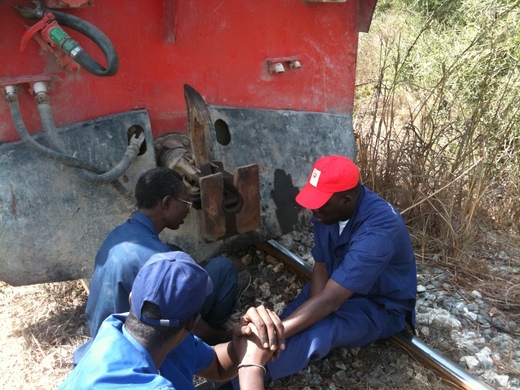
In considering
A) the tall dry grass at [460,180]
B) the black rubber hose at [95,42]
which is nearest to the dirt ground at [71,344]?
the tall dry grass at [460,180]

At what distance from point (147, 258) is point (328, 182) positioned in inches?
35.8

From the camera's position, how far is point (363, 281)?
258 centimetres

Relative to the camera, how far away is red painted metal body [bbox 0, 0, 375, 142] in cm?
283

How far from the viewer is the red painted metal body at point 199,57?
9.30ft

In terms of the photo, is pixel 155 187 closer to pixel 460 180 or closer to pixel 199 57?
pixel 199 57

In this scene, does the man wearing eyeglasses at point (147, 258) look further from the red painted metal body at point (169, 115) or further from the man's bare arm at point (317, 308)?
the man's bare arm at point (317, 308)

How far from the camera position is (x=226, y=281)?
3.11 metres

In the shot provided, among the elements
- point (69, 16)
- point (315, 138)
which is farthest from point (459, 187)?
point (69, 16)

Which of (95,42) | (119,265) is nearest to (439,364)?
(119,265)

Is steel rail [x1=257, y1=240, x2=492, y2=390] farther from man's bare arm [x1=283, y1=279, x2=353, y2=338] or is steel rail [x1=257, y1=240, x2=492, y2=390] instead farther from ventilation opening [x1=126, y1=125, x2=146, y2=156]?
ventilation opening [x1=126, y1=125, x2=146, y2=156]

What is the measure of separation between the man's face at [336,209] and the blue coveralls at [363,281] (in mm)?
55

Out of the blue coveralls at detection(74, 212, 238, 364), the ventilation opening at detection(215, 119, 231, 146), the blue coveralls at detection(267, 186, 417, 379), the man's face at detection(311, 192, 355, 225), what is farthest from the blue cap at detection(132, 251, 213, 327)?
the ventilation opening at detection(215, 119, 231, 146)

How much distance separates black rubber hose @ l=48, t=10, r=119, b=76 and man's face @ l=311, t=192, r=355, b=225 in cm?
117

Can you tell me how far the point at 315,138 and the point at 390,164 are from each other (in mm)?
848
